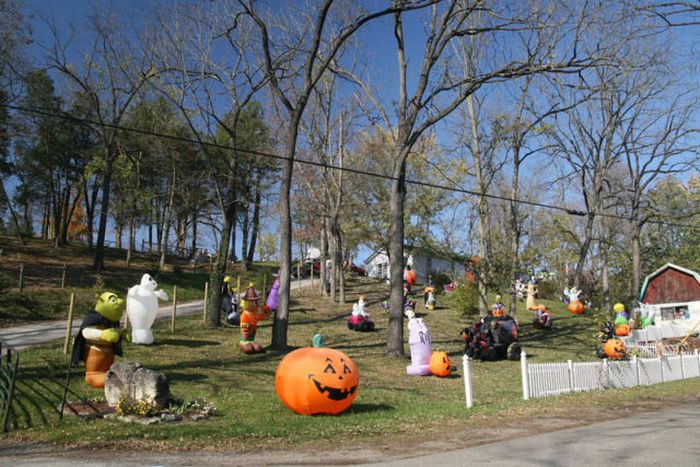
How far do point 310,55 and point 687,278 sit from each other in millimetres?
26652

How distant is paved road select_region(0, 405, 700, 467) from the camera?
21.4 ft

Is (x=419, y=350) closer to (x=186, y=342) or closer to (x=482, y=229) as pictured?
(x=186, y=342)

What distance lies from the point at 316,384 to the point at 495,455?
348 cm

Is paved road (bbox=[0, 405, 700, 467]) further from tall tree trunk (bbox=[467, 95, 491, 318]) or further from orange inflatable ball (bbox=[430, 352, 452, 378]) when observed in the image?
tall tree trunk (bbox=[467, 95, 491, 318])

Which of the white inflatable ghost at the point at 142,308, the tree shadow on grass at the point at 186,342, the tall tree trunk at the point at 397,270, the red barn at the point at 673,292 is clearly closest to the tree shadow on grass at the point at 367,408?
the tall tree trunk at the point at 397,270

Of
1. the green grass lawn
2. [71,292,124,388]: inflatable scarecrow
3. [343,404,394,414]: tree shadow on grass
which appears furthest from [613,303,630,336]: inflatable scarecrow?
[71,292,124,388]: inflatable scarecrow

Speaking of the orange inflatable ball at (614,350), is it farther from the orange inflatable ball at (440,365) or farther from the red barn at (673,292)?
the red barn at (673,292)

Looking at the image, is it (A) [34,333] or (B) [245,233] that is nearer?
(A) [34,333]

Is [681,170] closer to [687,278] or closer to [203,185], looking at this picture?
[687,278]

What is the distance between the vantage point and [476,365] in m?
17.7

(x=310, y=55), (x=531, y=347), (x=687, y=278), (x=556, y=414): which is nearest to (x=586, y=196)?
(x=687, y=278)

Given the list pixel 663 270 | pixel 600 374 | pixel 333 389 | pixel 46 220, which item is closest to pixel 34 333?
pixel 333 389

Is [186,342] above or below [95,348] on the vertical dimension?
below

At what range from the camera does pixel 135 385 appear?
9242 mm
